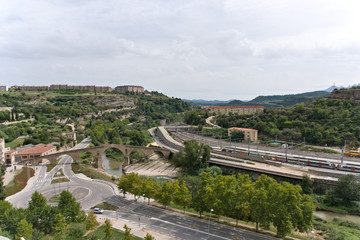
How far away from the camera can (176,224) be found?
74.9ft

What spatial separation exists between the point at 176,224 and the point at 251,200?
Result: 7.82m

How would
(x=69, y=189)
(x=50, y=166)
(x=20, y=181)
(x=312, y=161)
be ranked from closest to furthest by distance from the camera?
1. (x=69, y=189)
2. (x=20, y=181)
3. (x=312, y=161)
4. (x=50, y=166)

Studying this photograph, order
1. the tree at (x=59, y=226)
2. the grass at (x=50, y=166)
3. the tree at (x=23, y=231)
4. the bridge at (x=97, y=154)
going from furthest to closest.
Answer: the bridge at (x=97, y=154) < the grass at (x=50, y=166) < the tree at (x=59, y=226) < the tree at (x=23, y=231)

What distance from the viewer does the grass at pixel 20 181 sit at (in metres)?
31.6

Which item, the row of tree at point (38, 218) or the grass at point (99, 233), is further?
the grass at point (99, 233)

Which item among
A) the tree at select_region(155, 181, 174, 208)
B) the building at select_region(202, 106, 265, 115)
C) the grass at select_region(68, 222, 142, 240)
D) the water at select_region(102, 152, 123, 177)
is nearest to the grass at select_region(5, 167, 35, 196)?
the water at select_region(102, 152, 123, 177)

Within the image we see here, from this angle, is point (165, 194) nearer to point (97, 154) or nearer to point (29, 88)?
point (97, 154)

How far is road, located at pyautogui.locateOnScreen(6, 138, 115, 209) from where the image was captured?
94.6ft

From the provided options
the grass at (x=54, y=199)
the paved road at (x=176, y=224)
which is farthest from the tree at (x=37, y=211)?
the grass at (x=54, y=199)

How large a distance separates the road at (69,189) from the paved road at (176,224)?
415 centimetres

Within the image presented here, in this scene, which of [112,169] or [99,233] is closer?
[99,233]

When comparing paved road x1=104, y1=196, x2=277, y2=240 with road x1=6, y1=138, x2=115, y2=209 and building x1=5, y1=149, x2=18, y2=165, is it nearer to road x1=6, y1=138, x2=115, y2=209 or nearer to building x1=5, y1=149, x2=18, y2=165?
road x1=6, y1=138, x2=115, y2=209

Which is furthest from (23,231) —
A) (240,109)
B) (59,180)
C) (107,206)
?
(240,109)

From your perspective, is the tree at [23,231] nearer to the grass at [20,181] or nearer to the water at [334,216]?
the grass at [20,181]
